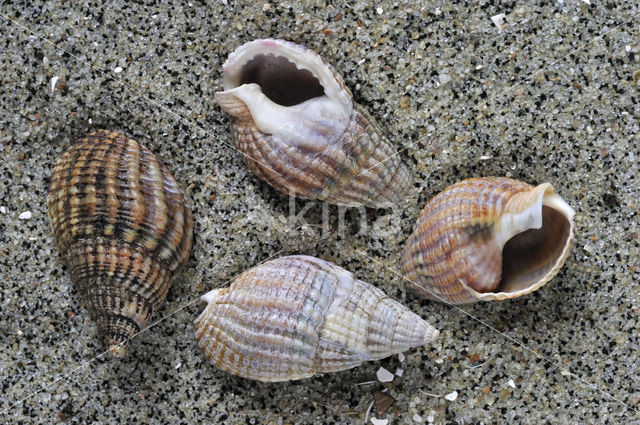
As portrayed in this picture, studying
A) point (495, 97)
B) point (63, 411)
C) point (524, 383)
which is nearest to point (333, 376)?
point (524, 383)

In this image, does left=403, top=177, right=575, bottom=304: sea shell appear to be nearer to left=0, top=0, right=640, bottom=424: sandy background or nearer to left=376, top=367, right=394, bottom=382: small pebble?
left=0, top=0, right=640, bottom=424: sandy background

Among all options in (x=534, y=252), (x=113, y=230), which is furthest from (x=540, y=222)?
(x=113, y=230)

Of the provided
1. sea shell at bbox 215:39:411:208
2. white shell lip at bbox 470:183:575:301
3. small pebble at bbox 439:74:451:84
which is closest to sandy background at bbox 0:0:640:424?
small pebble at bbox 439:74:451:84

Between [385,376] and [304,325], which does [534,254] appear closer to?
[385,376]

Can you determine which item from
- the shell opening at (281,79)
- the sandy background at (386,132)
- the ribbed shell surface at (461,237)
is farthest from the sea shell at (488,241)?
the shell opening at (281,79)

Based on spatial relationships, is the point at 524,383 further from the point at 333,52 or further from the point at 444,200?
the point at 333,52

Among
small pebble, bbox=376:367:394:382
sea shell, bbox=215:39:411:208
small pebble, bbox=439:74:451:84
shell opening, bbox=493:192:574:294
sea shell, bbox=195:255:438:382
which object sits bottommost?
small pebble, bbox=376:367:394:382

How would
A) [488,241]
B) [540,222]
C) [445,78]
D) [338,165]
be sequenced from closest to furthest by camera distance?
[540,222], [488,241], [338,165], [445,78]

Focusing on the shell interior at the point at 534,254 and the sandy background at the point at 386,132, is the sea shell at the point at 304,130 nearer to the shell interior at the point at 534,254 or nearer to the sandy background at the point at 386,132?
the sandy background at the point at 386,132
